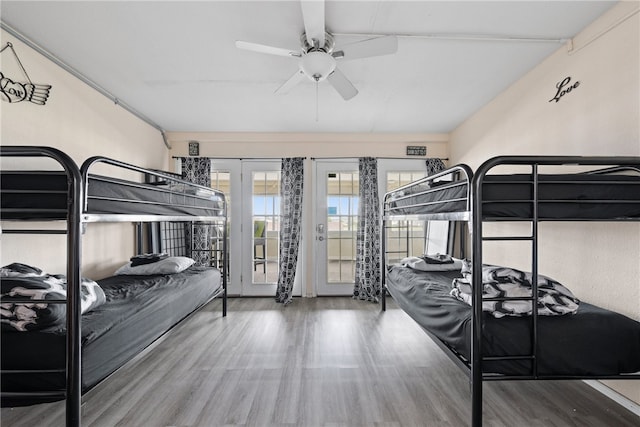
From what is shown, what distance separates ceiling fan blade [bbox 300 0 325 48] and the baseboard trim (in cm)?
291

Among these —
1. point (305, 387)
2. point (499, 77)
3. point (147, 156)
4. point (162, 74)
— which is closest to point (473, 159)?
point (499, 77)

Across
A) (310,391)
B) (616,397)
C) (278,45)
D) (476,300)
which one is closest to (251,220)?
(278,45)

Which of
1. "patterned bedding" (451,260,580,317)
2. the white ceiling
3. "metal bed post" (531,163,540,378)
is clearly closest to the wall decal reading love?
the white ceiling

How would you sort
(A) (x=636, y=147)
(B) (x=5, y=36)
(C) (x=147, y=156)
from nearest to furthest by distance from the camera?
(A) (x=636, y=147) < (B) (x=5, y=36) < (C) (x=147, y=156)

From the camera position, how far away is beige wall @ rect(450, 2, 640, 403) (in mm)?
1854

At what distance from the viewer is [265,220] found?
183 inches

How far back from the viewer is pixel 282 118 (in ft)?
12.7

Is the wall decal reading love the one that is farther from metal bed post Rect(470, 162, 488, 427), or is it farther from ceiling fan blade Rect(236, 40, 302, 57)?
ceiling fan blade Rect(236, 40, 302, 57)

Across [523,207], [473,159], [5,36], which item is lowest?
[523,207]

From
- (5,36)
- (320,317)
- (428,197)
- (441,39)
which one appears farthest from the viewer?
(320,317)

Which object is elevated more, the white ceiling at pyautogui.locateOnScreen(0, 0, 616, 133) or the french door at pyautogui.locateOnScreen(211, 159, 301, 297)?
the white ceiling at pyautogui.locateOnScreen(0, 0, 616, 133)

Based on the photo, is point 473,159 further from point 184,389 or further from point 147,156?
point 147,156

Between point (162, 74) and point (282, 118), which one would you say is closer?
point (162, 74)

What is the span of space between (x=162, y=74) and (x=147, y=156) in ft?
5.06
